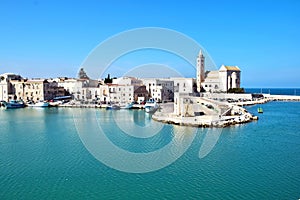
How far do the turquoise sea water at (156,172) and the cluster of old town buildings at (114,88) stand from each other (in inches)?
431

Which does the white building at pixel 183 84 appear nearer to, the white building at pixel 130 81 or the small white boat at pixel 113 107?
the white building at pixel 130 81

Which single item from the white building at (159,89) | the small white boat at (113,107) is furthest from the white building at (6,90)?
the white building at (159,89)

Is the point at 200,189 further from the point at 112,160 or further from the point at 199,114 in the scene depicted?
the point at 199,114

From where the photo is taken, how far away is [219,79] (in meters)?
24.1

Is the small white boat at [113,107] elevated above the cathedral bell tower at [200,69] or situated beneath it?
situated beneath

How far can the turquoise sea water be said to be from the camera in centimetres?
415

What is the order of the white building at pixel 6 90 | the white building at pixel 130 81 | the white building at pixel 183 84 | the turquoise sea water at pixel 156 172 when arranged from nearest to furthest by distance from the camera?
1. the turquoise sea water at pixel 156 172
2. the white building at pixel 130 81
3. the white building at pixel 6 90
4. the white building at pixel 183 84

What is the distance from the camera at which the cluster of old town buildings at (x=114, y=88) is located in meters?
19.0

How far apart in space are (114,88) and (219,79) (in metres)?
9.60

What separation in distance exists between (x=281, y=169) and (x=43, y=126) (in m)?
7.84

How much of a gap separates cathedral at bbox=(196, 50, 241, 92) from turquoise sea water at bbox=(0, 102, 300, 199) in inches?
613

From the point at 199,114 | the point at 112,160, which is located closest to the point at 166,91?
the point at 199,114

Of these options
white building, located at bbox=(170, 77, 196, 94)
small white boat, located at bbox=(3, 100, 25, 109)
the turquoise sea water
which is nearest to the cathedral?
white building, located at bbox=(170, 77, 196, 94)

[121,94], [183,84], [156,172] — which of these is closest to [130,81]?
[121,94]
